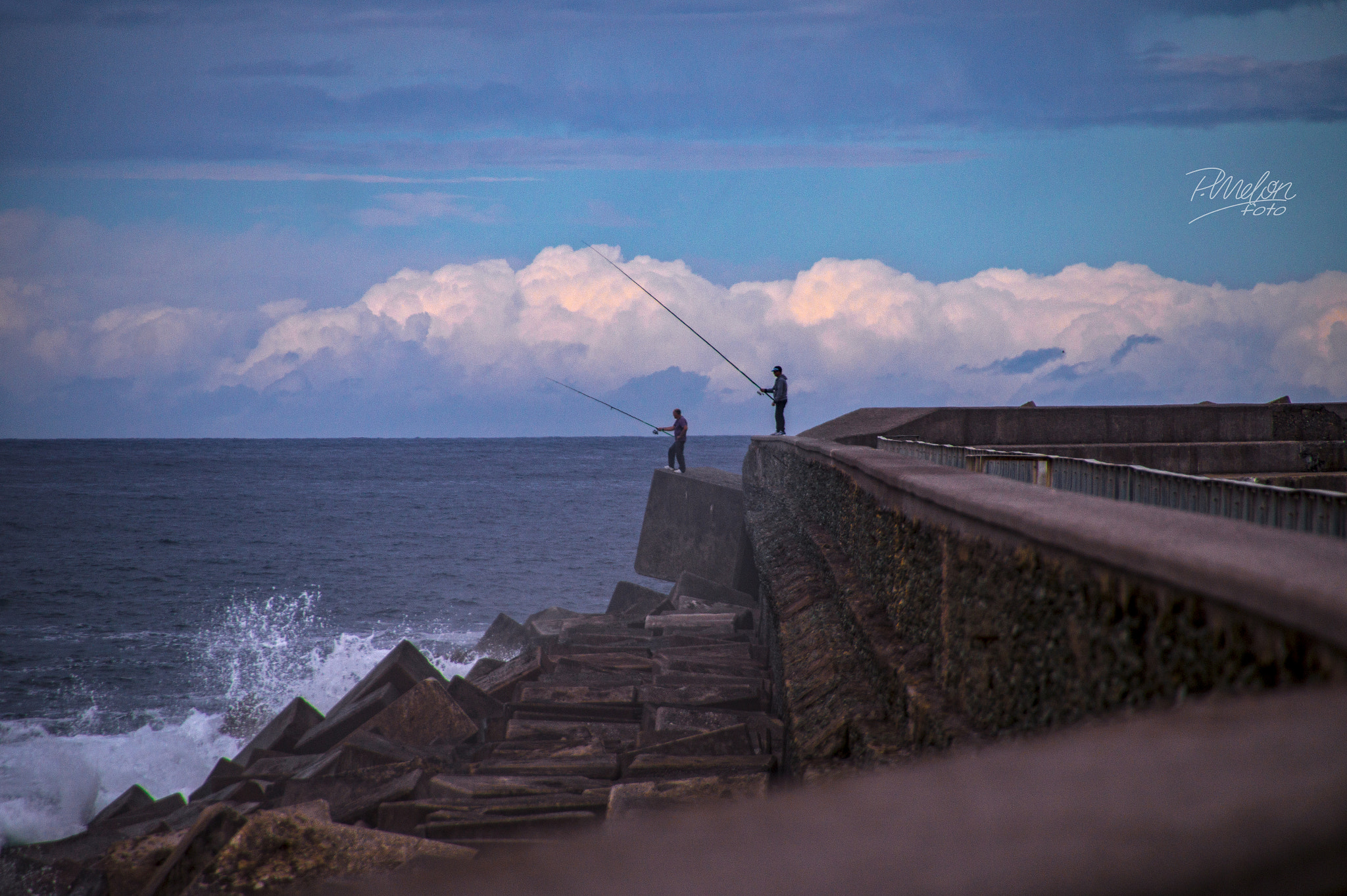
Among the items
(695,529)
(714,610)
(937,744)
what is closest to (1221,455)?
(714,610)

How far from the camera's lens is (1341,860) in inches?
31.6

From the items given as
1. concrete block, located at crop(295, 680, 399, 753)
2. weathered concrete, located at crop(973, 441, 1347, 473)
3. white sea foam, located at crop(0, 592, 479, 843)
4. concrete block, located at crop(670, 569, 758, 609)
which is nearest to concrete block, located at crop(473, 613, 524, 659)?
white sea foam, located at crop(0, 592, 479, 843)

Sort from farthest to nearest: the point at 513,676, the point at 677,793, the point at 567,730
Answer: the point at 513,676 → the point at 567,730 → the point at 677,793

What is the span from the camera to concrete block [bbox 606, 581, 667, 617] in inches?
589

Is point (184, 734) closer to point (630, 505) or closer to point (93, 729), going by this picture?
point (93, 729)

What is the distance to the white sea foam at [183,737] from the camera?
11969 millimetres

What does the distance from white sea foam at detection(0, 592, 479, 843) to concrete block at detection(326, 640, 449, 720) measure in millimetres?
5071

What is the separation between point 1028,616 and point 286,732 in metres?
7.89

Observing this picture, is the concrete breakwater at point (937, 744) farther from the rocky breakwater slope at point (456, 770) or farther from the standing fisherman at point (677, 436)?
the standing fisherman at point (677, 436)

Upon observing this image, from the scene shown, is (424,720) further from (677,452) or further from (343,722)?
(677,452)

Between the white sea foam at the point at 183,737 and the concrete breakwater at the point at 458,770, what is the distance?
3450 millimetres

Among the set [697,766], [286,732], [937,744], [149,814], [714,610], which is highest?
[937,744]

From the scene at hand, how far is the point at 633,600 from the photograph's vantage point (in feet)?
51.4

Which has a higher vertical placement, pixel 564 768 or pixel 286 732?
pixel 564 768
